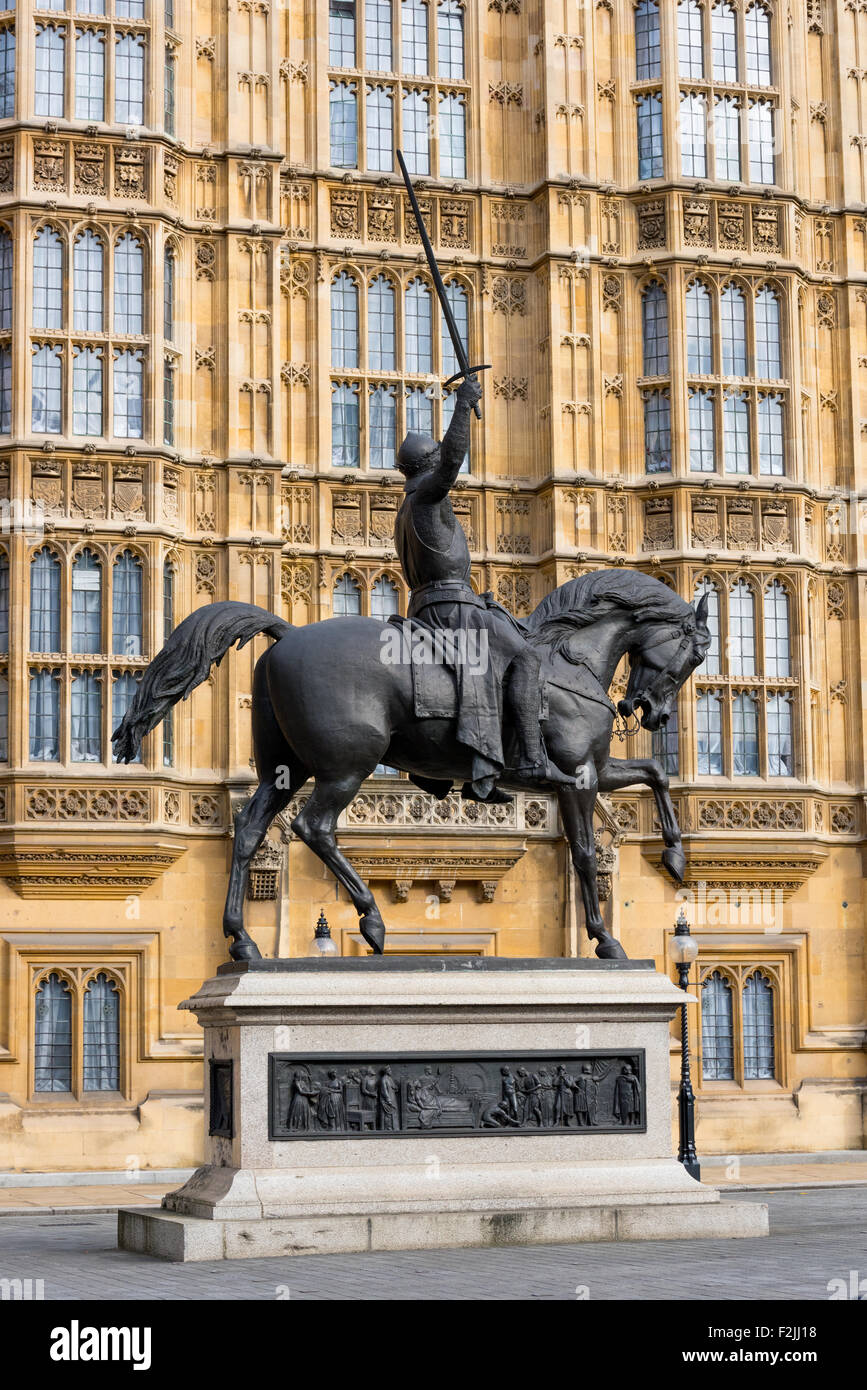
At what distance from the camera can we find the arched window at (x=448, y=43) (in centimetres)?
3447

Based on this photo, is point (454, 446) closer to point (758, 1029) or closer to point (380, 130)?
point (758, 1029)

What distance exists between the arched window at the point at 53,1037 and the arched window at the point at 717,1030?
10077 mm

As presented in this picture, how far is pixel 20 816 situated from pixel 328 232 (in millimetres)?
10993

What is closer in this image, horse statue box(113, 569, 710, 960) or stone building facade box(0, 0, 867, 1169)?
horse statue box(113, 569, 710, 960)

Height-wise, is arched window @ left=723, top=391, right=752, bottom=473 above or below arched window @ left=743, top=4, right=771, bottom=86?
below

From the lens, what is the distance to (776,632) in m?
33.7

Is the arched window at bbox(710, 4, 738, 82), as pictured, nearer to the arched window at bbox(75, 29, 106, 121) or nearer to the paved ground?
the arched window at bbox(75, 29, 106, 121)

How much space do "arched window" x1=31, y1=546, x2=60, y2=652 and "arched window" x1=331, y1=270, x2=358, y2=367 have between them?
6.08m

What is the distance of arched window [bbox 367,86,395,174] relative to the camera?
33812 millimetres

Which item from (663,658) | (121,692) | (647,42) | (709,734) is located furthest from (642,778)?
(647,42)

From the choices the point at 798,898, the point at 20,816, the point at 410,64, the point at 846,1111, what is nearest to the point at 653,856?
the point at 798,898

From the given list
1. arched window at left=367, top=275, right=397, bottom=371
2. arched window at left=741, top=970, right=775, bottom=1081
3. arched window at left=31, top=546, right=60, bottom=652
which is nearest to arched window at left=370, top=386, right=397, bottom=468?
arched window at left=367, top=275, right=397, bottom=371

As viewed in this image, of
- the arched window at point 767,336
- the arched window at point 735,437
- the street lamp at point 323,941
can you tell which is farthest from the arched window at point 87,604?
the arched window at point 767,336

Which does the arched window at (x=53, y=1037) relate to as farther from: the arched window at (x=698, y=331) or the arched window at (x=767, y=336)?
the arched window at (x=767, y=336)
